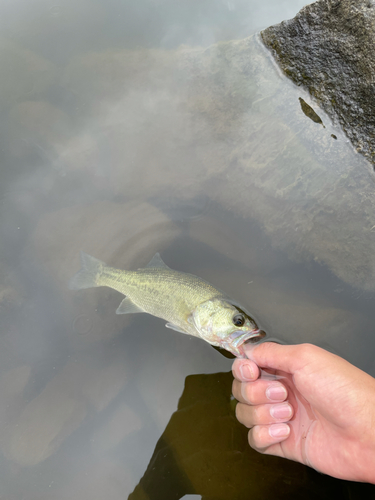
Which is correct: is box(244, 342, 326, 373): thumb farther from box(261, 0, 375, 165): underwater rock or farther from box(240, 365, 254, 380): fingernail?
box(261, 0, 375, 165): underwater rock

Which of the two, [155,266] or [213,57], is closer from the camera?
[155,266]

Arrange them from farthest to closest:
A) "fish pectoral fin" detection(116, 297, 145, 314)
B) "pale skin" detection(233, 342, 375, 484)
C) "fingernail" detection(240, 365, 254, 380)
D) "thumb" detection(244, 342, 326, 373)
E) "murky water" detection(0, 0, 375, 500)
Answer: "fish pectoral fin" detection(116, 297, 145, 314)
"murky water" detection(0, 0, 375, 500)
"fingernail" detection(240, 365, 254, 380)
"thumb" detection(244, 342, 326, 373)
"pale skin" detection(233, 342, 375, 484)

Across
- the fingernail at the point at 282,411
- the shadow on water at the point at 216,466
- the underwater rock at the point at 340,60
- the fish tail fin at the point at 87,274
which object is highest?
the underwater rock at the point at 340,60

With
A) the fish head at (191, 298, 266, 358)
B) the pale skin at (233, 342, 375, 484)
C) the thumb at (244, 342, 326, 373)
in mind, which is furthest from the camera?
the fish head at (191, 298, 266, 358)

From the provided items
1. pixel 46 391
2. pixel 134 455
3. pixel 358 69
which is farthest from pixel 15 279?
pixel 358 69

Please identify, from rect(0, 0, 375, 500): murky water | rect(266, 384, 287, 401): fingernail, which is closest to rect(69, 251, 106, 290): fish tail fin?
rect(0, 0, 375, 500): murky water

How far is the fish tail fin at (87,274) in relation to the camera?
3320mm

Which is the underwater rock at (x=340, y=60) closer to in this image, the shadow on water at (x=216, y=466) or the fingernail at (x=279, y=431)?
the fingernail at (x=279, y=431)

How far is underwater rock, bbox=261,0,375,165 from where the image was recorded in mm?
3270

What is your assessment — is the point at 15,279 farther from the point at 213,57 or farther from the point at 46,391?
the point at 213,57

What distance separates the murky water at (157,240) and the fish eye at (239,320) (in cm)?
57

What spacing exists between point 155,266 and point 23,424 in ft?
7.24

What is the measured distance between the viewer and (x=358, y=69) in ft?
10.9

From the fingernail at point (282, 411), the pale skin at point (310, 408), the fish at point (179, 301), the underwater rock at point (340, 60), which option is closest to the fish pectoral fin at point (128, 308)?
the fish at point (179, 301)
